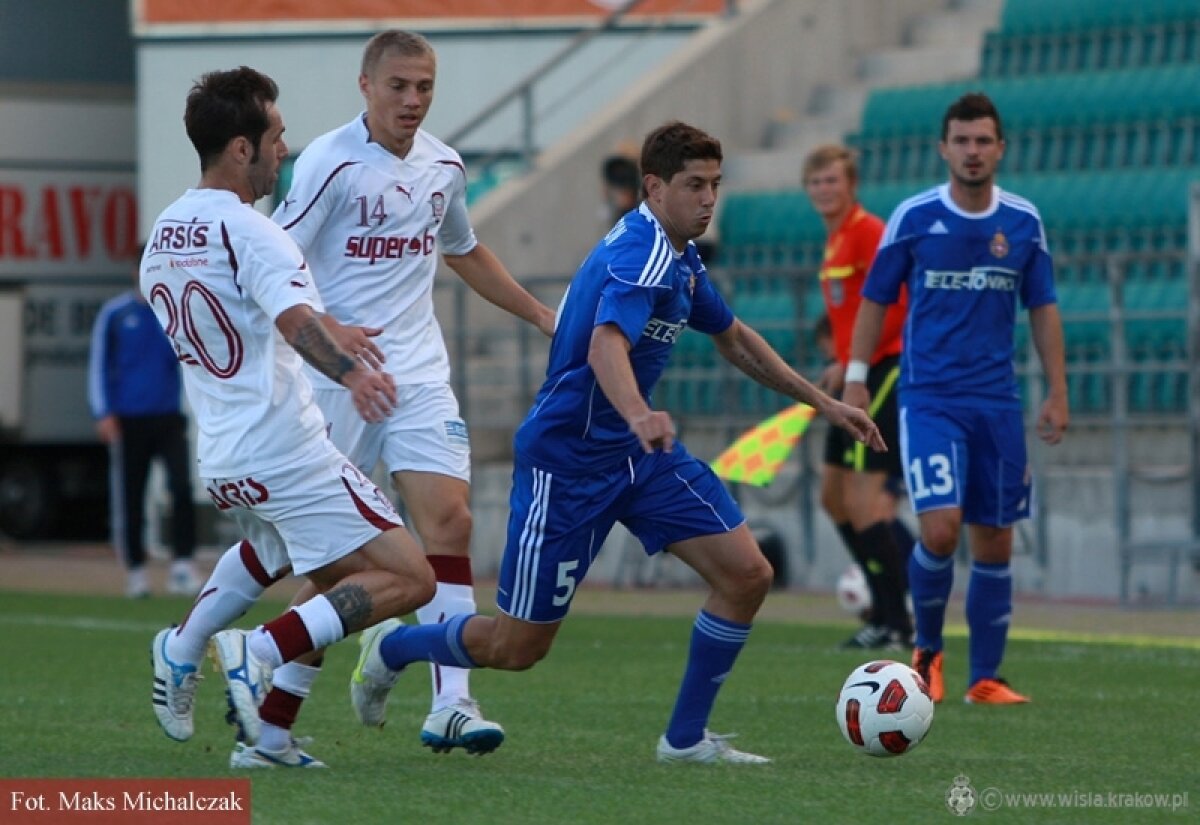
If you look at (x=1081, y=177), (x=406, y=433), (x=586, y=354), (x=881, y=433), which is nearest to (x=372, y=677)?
(x=406, y=433)

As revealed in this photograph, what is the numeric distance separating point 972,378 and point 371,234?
2.57 metres

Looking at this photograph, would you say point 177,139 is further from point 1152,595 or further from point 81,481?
point 1152,595

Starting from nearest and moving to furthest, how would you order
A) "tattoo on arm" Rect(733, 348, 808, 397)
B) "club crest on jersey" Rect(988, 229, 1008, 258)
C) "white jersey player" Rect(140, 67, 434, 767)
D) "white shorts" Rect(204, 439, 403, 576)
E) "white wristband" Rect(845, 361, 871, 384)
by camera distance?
1. "white jersey player" Rect(140, 67, 434, 767)
2. "white shorts" Rect(204, 439, 403, 576)
3. "tattoo on arm" Rect(733, 348, 808, 397)
4. "club crest on jersey" Rect(988, 229, 1008, 258)
5. "white wristband" Rect(845, 361, 871, 384)

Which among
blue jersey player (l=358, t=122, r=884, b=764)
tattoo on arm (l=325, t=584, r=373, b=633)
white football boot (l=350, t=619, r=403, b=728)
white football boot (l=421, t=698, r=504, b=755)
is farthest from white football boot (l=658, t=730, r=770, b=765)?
tattoo on arm (l=325, t=584, r=373, b=633)

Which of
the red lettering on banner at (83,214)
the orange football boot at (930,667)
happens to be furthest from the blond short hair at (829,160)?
the red lettering on banner at (83,214)

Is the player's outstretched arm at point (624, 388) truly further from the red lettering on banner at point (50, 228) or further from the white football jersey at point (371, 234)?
the red lettering on banner at point (50, 228)

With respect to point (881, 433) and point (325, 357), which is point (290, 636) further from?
point (881, 433)

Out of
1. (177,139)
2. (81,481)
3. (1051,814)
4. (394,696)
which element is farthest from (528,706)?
(81,481)

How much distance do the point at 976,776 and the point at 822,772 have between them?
46cm

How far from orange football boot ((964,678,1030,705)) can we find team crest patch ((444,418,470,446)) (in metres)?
2.47

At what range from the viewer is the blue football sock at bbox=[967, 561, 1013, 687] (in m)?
9.10

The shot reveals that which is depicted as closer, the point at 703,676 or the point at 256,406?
the point at 256,406

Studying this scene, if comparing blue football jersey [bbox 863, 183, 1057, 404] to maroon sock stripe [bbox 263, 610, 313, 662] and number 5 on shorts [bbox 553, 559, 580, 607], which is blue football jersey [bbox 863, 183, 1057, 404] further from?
maroon sock stripe [bbox 263, 610, 313, 662]

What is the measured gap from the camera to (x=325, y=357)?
633cm
